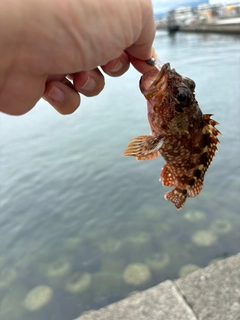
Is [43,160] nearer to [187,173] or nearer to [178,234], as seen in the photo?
[178,234]

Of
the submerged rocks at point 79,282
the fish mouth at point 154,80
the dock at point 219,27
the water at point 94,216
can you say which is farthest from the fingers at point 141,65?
the dock at point 219,27

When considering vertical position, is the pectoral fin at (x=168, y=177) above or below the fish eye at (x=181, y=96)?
below

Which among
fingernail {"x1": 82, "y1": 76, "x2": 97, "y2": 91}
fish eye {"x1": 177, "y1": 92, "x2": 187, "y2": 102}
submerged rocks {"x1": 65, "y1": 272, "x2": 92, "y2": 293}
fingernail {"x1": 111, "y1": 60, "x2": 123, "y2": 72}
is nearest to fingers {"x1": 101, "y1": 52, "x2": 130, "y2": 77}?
fingernail {"x1": 111, "y1": 60, "x2": 123, "y2": 72}

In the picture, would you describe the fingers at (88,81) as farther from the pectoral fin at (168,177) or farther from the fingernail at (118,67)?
the pectoral fin at (168,177)

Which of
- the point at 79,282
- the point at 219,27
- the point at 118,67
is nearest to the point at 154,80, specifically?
the point at 118,67

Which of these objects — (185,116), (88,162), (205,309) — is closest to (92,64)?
(185,116)

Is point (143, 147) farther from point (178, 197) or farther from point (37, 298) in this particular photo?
point (37, 298)
